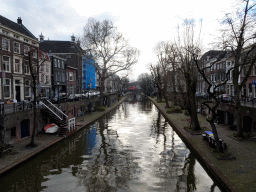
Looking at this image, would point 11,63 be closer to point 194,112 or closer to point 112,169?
A: point 112,169

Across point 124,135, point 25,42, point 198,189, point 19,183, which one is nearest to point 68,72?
point 25,42

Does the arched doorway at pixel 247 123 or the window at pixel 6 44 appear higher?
the window at pixel 6 44

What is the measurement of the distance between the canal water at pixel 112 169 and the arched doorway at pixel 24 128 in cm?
340

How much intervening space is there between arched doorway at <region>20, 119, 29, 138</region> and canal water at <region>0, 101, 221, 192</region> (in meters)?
3.40

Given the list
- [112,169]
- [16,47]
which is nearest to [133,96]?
Result: [16,47]

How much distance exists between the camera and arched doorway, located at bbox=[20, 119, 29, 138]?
17531 millimetres

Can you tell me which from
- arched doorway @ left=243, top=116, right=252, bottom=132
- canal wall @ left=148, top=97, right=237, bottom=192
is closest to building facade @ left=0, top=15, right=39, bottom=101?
canal wall @ left=148, top=97, right=237, bottom=192

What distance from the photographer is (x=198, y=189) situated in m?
9.59

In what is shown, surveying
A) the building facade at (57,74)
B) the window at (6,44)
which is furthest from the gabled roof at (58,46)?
the window at (6,44)

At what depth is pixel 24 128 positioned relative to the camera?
18.1 m

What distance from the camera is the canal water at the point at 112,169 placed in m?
9.95

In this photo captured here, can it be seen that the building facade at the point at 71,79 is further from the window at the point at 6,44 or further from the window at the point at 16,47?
the window at the point at 6,44

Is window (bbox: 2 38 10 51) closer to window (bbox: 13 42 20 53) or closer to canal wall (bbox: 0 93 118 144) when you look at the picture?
window (bbox: 13 42 20 53)

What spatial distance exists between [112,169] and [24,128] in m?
10.3
